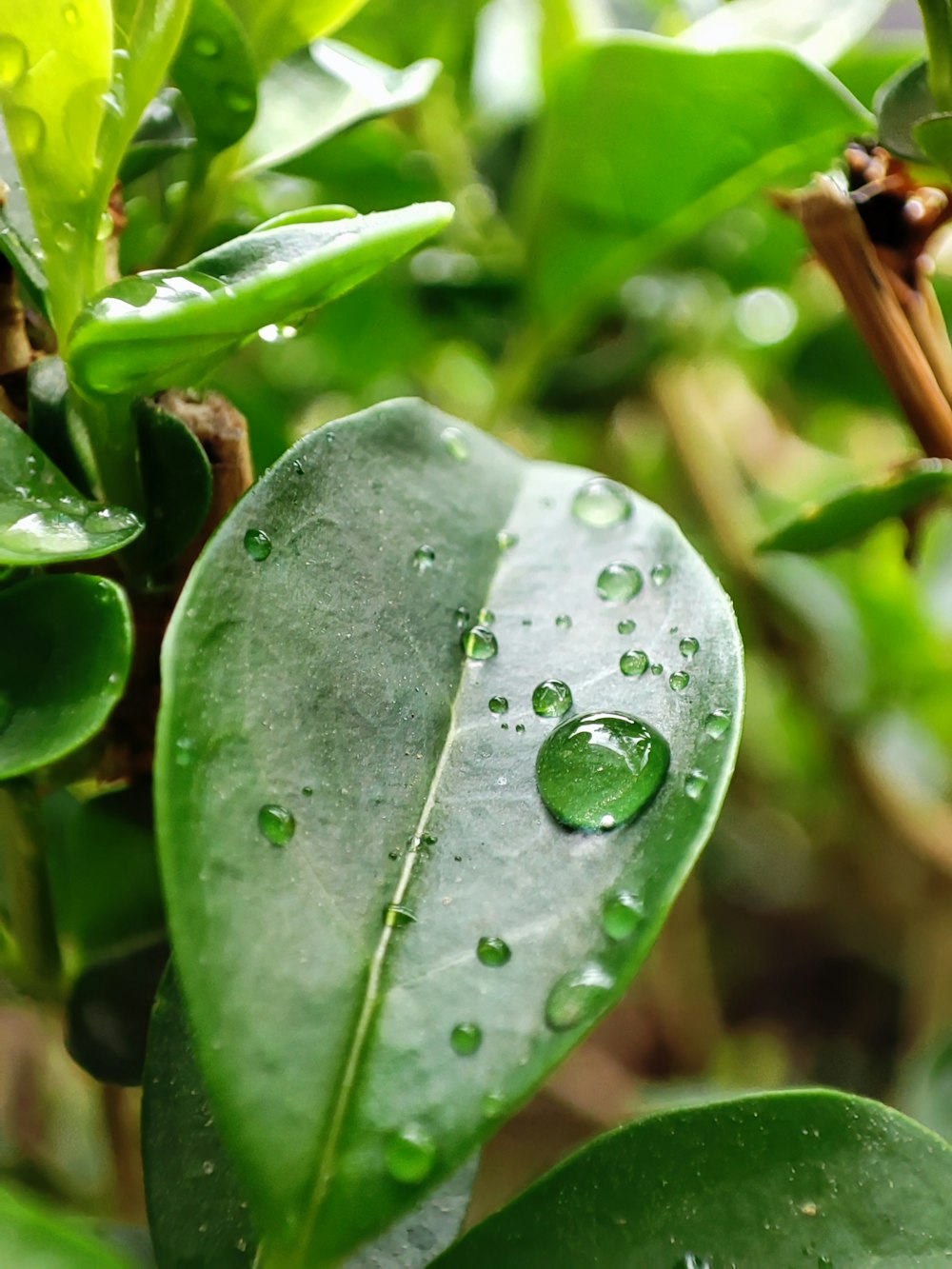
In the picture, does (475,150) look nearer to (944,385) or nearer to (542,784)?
(944,385)

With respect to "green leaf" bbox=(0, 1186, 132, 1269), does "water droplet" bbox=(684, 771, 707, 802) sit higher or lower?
higher

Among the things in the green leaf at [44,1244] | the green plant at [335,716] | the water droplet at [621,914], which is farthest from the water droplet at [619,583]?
the green leaf at [44,1244]

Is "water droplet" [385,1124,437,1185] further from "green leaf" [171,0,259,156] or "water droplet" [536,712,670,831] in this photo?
"green leaf" [171,0,259,156]

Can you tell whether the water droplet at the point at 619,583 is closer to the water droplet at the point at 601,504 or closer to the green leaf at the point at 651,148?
the water droplet at the point at 601,504

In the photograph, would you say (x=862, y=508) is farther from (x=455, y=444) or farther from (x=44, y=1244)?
(x=44, y=1244)

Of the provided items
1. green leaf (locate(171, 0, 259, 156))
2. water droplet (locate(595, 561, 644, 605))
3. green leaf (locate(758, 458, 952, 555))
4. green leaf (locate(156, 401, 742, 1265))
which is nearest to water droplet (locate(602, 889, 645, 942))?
green leaf (locate(156, 401, 742, 1265))

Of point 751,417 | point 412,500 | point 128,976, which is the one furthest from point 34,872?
point 751,417

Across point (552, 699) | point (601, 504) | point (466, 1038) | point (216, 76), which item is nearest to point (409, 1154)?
point (466, 1038)
